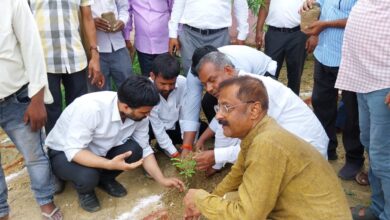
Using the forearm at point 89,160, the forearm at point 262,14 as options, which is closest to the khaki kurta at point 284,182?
the forearm at point 89,160

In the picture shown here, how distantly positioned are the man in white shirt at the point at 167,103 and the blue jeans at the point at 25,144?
1.09m

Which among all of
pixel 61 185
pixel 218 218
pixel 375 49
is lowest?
pixel 61 185

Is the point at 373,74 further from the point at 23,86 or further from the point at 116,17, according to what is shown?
the point at 116,17

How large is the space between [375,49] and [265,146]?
119 cm

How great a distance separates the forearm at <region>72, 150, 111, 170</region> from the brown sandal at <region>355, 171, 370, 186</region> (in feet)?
7.30

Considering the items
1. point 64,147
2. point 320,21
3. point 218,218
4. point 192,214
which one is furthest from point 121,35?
point 218,218

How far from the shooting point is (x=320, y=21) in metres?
3.67

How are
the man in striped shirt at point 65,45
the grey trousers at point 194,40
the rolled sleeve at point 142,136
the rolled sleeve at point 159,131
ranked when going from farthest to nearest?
the grey trousers at point 194,40 → the rolled sleeve at point 159,131 → the rolled sleeve at point 142,136 → the man in striped shirt at point 65,45

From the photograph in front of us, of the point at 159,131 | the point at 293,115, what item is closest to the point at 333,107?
the point at 293,115

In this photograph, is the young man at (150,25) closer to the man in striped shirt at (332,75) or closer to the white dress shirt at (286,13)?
the white dress shirt at (286,13)

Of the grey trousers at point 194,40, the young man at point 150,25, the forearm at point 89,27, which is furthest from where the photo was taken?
the young man at point 150,25

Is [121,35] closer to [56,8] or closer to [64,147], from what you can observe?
[56,8]

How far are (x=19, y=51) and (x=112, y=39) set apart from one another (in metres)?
1.53

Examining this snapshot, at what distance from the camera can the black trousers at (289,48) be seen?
4.64 metres
